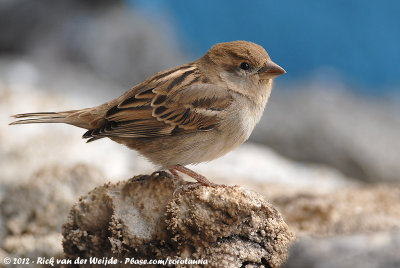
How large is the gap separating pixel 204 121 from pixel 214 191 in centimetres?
73

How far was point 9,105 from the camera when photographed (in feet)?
21.4

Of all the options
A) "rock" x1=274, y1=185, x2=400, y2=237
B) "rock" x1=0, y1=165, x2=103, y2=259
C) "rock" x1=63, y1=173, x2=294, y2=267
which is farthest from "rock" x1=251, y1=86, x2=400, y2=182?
"rock" x1=63, y1=173, x2=294, y2=267

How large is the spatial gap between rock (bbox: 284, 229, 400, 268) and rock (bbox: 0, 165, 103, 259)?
7.59 feet

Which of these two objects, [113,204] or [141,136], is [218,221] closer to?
[113,204]

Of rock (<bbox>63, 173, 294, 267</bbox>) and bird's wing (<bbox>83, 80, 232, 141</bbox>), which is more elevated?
bird's wing (<bbox>83, 80, 232, 141</bbox>)

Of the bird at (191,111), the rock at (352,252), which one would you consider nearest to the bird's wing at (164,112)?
the bird at (191,111)

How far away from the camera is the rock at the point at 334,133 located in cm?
762

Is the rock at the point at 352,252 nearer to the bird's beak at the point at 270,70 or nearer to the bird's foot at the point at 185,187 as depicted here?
the bird's foot at the point at 185,187

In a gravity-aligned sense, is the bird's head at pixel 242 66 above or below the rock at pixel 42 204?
above

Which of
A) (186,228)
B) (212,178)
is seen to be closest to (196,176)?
(186,228)

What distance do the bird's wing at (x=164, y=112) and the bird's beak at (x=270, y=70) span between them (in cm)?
29

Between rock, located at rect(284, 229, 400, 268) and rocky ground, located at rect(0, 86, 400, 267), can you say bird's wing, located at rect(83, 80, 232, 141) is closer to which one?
rocky ground, located at rect(0, 86, 400, 267)

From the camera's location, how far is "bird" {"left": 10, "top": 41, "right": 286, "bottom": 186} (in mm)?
3457

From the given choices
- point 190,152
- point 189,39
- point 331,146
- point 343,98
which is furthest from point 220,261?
point 189,39
